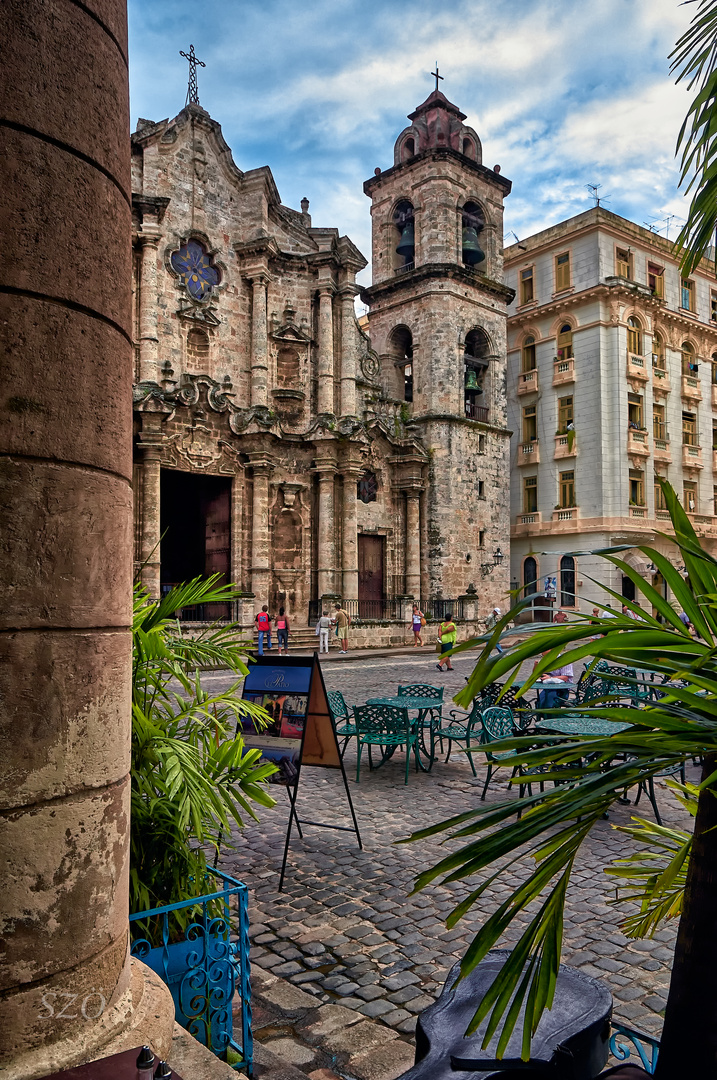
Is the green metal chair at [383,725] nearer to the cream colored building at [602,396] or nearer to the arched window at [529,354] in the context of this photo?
the cream colored building at [602,396]

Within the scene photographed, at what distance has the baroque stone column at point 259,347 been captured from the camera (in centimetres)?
2342

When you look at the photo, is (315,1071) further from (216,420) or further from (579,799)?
(216,420)

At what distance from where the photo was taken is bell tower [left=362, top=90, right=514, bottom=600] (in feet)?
88.5

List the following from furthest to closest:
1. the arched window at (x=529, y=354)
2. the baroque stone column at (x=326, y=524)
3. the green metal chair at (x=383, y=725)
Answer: the arched window at (x=529, y=354), the baroque stone column at (x=326, y=524), the green metal chair at (x=383, y=725)

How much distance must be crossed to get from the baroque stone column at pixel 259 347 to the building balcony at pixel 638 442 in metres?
16.0

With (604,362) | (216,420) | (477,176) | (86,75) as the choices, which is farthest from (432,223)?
(86,75)

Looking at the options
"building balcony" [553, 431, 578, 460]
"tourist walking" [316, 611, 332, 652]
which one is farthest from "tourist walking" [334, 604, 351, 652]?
"building balcony" [553, 431, 578, 460]

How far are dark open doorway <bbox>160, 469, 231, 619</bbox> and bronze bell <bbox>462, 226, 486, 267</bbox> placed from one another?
13.0 meters

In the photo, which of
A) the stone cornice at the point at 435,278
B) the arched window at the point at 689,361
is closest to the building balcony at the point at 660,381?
the arched window at the point at 689,361

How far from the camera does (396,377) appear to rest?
29516mm

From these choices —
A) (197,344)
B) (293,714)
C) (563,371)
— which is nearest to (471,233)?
(563,371)

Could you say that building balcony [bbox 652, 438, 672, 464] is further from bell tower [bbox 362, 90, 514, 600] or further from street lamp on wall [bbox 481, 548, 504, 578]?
street lamp on wall [bbox 481, 548, 504, 578]

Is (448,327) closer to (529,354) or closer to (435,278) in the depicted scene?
(435,278)

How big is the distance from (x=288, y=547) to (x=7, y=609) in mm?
22458
